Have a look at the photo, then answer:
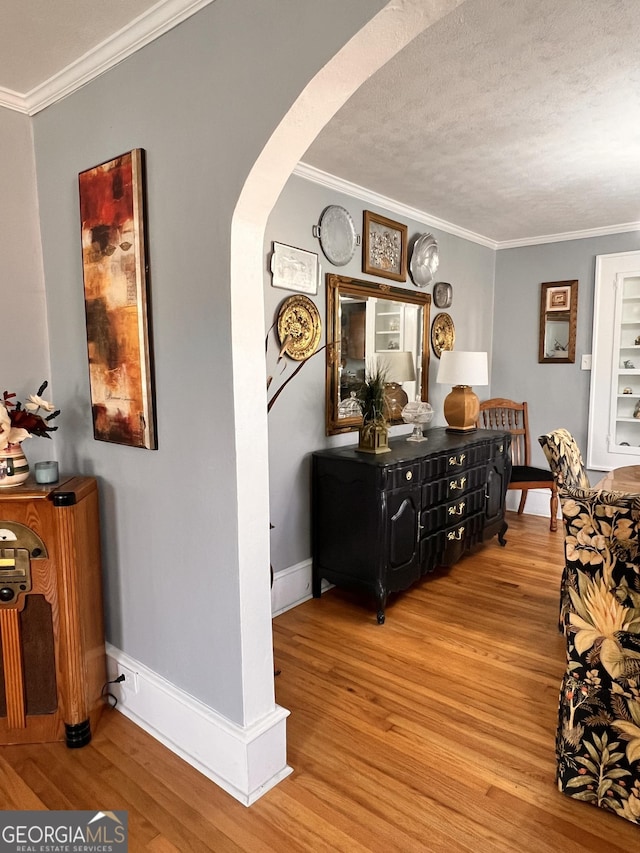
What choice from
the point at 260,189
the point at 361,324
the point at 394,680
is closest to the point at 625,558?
the point at 394,680

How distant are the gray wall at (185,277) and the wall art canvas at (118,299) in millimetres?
51

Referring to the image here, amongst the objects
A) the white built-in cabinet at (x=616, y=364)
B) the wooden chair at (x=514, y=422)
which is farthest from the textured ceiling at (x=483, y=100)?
the wooden chair at (x=514, y=422)

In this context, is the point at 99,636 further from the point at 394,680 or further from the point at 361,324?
the point at 361,324

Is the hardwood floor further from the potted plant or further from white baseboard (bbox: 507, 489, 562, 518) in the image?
white baseboard (bbox: 507, 489, 562, 518)

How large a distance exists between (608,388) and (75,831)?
445cm

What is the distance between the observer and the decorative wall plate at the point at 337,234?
119 inches

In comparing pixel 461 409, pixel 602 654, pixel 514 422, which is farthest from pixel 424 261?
pixel 602 654

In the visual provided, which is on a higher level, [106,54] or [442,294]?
[106,54]

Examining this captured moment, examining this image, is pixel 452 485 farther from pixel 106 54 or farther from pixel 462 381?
pixel 106 54

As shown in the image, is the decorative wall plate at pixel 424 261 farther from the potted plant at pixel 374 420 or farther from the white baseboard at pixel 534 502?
the white baseboard at pixel 534 502

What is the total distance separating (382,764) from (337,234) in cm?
263

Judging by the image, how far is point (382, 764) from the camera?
1.84 m

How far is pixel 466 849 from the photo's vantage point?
1.51 meters

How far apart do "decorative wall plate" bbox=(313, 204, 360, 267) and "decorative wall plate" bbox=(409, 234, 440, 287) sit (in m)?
0.67
